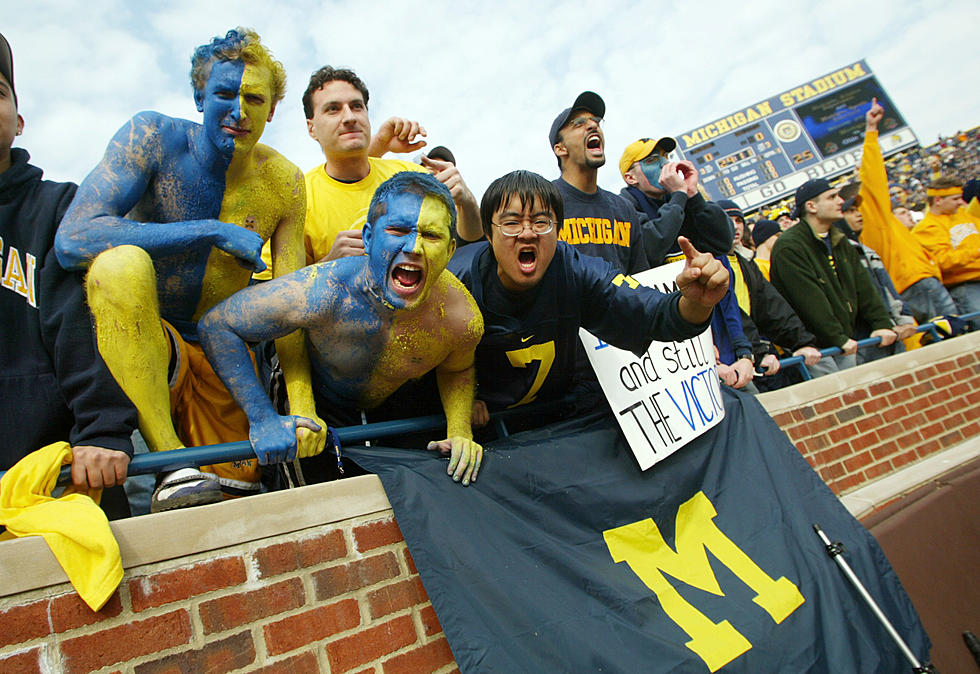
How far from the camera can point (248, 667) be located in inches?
64.1

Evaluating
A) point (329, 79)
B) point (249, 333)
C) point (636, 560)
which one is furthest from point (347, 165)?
point (636, 560)

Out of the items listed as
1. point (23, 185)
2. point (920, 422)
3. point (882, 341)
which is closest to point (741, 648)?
point (23, 185)

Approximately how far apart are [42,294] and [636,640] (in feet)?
7.34

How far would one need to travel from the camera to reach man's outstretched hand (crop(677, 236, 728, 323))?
2197 millimetres

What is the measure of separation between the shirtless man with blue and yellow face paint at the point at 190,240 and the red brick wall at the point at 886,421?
3056 millimetres

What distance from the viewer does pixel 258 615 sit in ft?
5.57

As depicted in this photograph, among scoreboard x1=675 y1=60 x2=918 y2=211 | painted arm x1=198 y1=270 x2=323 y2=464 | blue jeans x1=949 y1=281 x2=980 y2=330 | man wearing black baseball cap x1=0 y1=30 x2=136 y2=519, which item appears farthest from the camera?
scoreboard x1=675 y1=60 x2=918 y2=211

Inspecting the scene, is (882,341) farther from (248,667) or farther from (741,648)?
(248,667)

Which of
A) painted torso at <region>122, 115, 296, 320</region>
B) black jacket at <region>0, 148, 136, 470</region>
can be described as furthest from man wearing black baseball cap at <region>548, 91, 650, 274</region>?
black jacket at <region>0, 148, 136, 470</region>

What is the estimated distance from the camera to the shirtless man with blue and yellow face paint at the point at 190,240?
1938 mm

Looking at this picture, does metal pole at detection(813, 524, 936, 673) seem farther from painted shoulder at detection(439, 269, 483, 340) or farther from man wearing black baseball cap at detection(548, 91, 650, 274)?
painted shoulder at detection(439, 269, 483, 340)

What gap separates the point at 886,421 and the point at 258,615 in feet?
14.2

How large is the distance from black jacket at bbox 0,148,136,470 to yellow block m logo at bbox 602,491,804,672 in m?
1.79

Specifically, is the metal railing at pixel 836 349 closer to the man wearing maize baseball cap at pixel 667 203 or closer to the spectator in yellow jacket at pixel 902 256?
the spectator in yellow jacket at pixel 902 256
